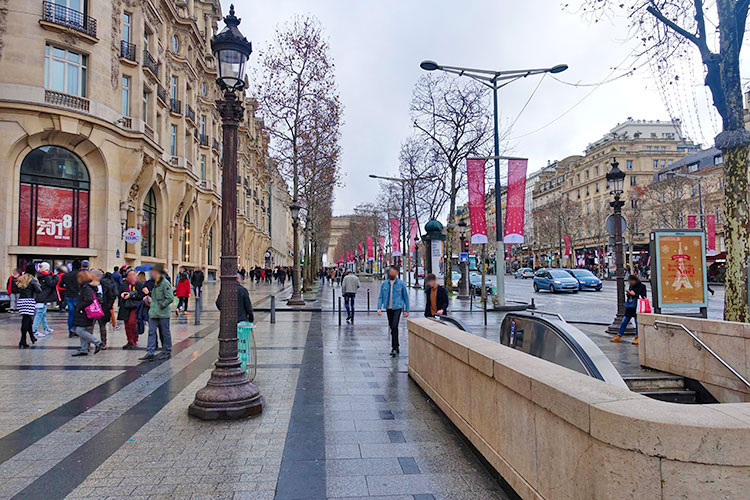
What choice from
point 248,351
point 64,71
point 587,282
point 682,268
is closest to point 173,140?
point 64,71

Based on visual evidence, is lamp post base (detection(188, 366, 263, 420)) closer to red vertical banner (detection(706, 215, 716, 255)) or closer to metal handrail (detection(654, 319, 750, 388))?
metal handrail (detection(654, 319, 750, 388))

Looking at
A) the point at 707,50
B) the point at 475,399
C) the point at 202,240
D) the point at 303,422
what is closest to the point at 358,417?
the point at 303,422

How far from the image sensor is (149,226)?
104 feet

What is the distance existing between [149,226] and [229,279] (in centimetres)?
2879

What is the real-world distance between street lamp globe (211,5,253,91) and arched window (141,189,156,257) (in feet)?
87.9

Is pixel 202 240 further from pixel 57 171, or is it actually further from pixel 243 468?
pixel 243 468

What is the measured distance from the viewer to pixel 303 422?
5543 mm

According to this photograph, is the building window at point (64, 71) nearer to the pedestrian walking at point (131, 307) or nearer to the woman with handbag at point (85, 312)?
the pedestrian walking at point (131, 307)

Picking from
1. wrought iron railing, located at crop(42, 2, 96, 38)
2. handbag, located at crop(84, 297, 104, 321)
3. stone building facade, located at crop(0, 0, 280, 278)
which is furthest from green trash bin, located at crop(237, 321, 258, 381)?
wrought iron railing, located at crop(42, 2, 96, 38)

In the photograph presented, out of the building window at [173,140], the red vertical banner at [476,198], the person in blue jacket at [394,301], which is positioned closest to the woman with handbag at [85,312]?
the person in blue jacket at [394,301]

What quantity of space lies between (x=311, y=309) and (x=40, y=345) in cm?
1106

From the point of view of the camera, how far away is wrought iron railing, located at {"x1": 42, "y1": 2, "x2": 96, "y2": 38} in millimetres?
22516

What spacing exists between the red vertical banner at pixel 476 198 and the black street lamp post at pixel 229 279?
14166mm

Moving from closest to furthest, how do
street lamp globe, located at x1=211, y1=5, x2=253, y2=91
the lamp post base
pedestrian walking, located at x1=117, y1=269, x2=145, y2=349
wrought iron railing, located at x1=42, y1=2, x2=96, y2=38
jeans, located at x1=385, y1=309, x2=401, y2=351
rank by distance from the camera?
the lamp post base, street lamp globe, located at x1=211, y1=5, x2=253, y2=91, jeans, located at x1=385, y1=309, x2=401, y2=351, pedestrian walking, located at x1=117, y1=269, x2=145, y2=349, wrought iron railing, located at x1=42, y1=2, x2=96, y2=38
